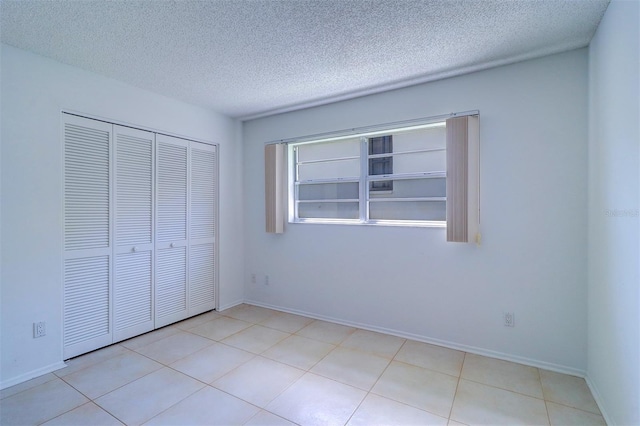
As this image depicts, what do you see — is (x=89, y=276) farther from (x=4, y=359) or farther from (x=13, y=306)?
(x=4, y=359)

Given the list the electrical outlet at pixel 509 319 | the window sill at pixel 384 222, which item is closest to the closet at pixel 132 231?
the window sill at pixel 384 222

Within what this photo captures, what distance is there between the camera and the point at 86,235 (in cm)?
271

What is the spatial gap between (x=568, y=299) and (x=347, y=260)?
6.41 feet

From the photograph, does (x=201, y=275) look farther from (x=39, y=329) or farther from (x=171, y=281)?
(x=39, y=329)

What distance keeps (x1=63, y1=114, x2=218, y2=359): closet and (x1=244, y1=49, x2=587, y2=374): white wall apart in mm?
1743

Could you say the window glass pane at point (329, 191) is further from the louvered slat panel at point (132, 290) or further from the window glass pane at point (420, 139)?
the louvered slat panel at point (132, 290)

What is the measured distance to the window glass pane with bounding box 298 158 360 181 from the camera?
3500 millimetres

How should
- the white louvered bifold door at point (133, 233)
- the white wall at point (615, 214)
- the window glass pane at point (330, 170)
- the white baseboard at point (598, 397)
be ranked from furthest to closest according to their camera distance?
the window glass pane at point (330, 170)
the white louvered bifold door at point (133, 233)
the white baseboard at point (598, 397)
the white wall at point (615, 214)

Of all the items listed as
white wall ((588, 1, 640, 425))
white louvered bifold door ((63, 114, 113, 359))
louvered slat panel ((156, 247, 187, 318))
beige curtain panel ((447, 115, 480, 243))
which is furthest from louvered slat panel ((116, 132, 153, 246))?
white wall ((588, 1, 640, 425))

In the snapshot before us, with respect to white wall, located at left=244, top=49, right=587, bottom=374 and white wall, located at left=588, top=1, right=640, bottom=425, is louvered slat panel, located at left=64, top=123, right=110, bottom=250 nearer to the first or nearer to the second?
white wall, located at left=244, top=49, right=587, bottom=374

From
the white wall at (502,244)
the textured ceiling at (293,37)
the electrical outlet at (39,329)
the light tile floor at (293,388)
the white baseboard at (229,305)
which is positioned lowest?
the light tile floor at (293,388)

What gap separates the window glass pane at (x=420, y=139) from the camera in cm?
296

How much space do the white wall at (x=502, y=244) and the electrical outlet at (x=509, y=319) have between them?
1.5 inches

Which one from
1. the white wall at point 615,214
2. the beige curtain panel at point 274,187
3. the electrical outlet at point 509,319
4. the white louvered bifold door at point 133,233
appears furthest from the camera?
the beige curtain panel at point 274,187
